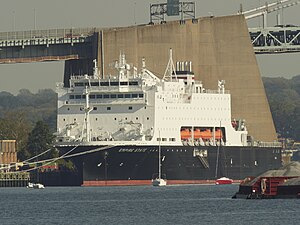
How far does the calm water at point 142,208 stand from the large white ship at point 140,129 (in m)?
8.19

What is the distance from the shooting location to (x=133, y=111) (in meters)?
136

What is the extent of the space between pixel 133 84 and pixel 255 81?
71.5 ft

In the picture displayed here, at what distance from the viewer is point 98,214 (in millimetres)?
93250

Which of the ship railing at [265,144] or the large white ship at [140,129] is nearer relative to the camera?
the large white ship at [140,129]

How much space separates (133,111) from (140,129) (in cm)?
160

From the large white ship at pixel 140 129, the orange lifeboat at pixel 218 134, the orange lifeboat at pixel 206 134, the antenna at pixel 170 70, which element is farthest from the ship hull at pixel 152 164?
the antenna at pixel 170 70

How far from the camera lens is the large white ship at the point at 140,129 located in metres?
134

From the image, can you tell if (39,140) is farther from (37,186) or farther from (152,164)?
(152,164)

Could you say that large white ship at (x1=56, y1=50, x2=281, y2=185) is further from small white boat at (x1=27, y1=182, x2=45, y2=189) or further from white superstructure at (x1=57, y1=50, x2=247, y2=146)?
small white boat at (x1=27, y1=182, x2=45, y2=189)

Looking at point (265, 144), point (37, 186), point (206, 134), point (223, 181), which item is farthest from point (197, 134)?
point (37, 186)

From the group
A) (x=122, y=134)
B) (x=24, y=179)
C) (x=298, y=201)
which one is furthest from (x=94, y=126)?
(x=298, y=201)

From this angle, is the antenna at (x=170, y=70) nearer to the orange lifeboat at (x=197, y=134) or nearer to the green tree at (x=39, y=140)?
the orange lifeboat at (x=197, y=134)

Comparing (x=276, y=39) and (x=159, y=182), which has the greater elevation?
(x=276, y=39)

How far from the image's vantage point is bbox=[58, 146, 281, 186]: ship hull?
13350 cm
